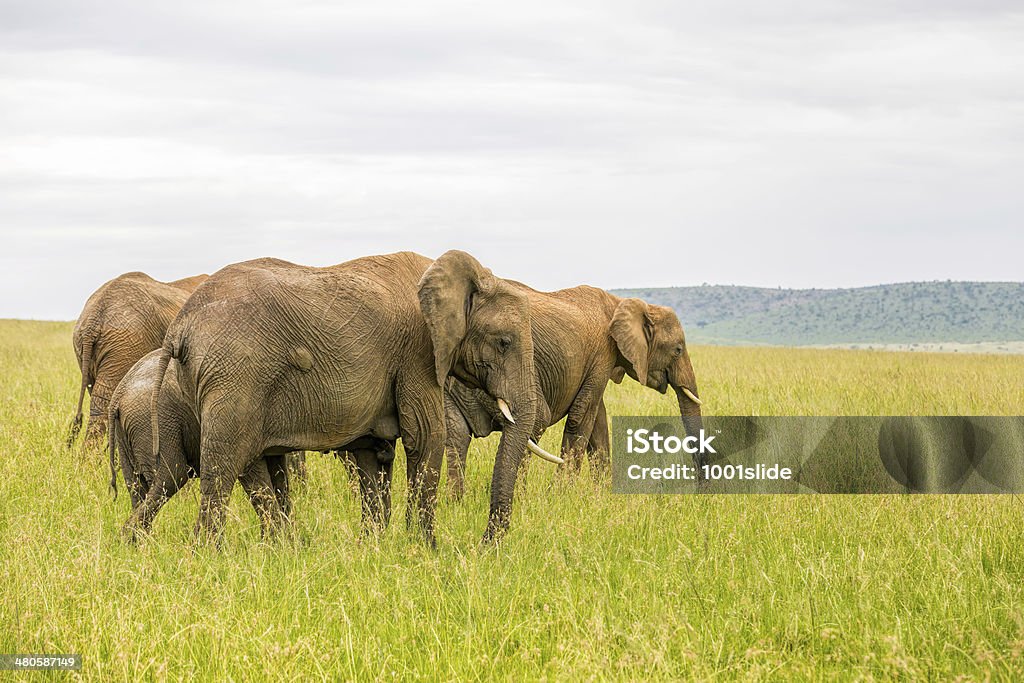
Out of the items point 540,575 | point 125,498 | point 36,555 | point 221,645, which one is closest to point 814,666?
point 540,575

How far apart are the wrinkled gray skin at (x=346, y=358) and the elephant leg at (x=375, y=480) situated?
2 centimetres

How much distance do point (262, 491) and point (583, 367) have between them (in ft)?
13.5

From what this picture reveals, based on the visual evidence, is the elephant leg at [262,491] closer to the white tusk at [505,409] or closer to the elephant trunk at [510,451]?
the elephant trunk at [510,451]

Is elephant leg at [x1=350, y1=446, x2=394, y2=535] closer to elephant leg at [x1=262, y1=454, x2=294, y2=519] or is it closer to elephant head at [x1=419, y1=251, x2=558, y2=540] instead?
elephant leg at [x1=262, y1=454, x2=294, y2=519]

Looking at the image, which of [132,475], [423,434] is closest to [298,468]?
[132,475]

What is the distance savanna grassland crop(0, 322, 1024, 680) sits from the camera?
5023 mm

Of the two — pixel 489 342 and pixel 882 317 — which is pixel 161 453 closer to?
pixel 489 342

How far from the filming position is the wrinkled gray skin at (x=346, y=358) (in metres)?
6.30

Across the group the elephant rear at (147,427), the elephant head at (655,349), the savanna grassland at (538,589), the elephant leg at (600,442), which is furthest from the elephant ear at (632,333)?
the elephant rear at (147,427)

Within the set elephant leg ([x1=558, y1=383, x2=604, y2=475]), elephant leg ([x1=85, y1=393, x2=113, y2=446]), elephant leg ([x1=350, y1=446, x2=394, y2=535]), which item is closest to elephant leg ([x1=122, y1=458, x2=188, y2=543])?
elephant leg ([x1=350, y1=446, x2=394, y2=535])

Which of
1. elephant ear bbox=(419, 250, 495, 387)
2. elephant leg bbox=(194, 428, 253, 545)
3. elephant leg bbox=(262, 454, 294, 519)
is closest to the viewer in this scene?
elephant leg bbox=(194, 428, 253, 545)

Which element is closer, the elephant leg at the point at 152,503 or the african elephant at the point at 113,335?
the elephant leg at the point at 152,503

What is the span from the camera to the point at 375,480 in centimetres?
740

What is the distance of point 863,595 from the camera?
5.97m
